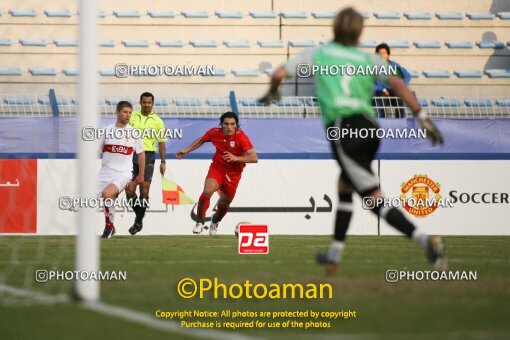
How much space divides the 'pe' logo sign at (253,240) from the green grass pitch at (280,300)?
210 mm

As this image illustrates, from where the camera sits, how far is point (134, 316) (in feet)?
18.9

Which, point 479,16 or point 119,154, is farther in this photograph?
point 479,16

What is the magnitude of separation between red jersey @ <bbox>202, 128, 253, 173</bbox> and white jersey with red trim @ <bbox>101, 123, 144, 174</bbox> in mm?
1114

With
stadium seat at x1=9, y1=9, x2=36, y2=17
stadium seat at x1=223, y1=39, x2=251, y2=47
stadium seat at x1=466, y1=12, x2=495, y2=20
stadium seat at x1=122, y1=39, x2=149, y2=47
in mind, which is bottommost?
stadium seat at x1=223, y1=39, x2=251, y2=47

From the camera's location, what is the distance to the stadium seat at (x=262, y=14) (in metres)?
21.0

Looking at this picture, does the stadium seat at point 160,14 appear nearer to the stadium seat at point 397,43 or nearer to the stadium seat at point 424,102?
the stadium seat at point 397,43

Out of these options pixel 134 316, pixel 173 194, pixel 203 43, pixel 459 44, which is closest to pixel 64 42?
pixel 203 43

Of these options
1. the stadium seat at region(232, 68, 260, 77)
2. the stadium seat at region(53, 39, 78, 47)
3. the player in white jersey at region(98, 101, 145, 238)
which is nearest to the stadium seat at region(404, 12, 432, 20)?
the stadium seat at region(232, 68, 260, 77)

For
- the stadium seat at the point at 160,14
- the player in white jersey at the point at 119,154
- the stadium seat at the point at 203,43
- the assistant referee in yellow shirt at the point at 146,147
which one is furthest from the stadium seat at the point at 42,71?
the player in white jersey at the point at 119,154

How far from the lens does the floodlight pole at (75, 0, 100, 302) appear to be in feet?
21.2

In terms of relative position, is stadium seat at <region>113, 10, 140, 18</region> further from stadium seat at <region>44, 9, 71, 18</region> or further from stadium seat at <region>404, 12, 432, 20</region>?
stadium seat at <region>404, 12, 432, 20</region>

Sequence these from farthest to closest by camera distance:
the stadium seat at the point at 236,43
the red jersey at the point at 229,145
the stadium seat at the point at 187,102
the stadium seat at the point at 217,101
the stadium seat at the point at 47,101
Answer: the stadium seat at the point at 236,43 < the stadium seat at the point at 187,102 < the stadium seat at the point at 217,101 < the stadium seat at the point at 47,101 < the red jersey at the point at 229,145

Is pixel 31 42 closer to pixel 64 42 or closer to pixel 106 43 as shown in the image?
pixel 64 42

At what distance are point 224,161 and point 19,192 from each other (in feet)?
11.7
